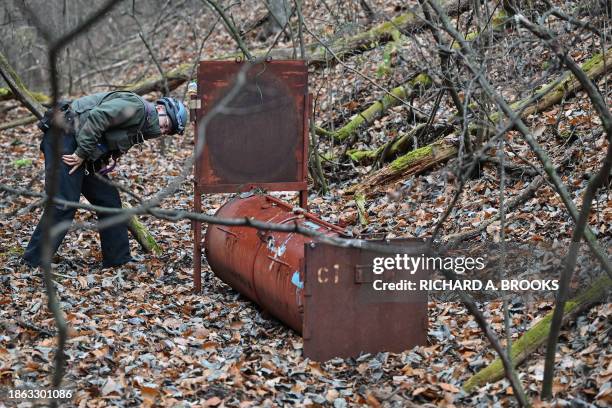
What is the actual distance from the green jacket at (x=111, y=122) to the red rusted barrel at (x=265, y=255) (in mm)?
1071

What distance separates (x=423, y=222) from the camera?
8.03 metres

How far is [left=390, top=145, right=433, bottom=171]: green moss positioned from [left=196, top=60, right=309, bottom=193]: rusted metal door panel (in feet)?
7.14

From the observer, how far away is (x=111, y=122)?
722 cm

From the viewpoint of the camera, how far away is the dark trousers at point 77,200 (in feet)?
24.2

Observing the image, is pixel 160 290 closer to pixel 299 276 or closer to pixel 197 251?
pixel 197 251

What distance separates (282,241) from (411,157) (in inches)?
139

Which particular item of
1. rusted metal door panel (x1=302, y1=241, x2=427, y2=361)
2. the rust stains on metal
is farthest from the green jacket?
rusted metal door panel (x1=302, y1=241, x2=427, y2=361)

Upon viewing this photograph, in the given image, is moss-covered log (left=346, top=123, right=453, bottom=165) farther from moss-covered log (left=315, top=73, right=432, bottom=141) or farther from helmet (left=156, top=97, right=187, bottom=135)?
helmet (left=156, top=97, right=187, bottom=135)

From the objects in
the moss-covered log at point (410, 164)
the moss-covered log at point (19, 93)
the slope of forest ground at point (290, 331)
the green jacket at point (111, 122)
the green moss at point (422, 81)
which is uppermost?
the green moss at point (422, 81)

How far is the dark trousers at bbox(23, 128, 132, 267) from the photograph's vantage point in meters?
7.38

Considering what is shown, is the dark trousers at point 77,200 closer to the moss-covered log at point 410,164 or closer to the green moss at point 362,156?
the moss-covered log at point 410,164

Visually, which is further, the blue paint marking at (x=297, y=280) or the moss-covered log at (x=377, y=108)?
the moss-covered log at (x=377, y=108)

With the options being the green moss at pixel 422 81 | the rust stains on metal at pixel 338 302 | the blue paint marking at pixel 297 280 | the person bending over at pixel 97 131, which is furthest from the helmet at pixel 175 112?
the green moss at pixel 422 81

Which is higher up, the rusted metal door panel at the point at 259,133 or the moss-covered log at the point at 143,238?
the rusted metal door panel at the point at 259,133
